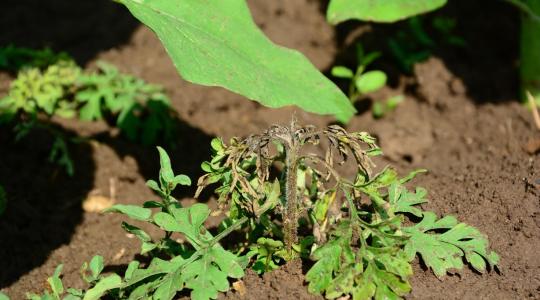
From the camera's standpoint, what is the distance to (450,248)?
1863 mm

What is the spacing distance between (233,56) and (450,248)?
884 millimetres

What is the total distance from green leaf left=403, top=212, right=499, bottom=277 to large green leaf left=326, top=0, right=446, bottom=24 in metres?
0.92

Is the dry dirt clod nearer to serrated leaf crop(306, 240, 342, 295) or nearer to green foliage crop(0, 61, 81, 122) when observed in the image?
green foliage crop(0, 61, 81, 122)

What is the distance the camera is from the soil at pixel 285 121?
2.04 metres

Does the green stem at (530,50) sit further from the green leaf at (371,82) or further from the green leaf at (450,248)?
the green leaf at (450,248)

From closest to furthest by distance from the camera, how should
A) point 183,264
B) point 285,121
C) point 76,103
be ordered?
point 183,264 < point 76,103 < point 285,121

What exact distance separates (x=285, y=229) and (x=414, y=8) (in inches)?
43.5

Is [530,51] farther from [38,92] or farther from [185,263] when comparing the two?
[38,92]

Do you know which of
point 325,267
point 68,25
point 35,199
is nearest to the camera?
point 325,267

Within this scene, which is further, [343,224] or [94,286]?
[94,286]

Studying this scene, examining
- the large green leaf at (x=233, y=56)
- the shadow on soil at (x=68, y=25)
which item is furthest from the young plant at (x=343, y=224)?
the shadow on soil at (x=68, y=25)

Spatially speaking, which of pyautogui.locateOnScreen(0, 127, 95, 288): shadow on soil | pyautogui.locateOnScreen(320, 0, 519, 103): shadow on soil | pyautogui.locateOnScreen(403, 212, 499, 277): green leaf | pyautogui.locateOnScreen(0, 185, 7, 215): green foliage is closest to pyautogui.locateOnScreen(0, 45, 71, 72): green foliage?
pyautogui.locateOnScreen(0, 127, 95, 288): shadow on soil

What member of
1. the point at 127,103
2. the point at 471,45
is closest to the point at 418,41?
the point at 471,45

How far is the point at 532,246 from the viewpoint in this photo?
6.51 ft
